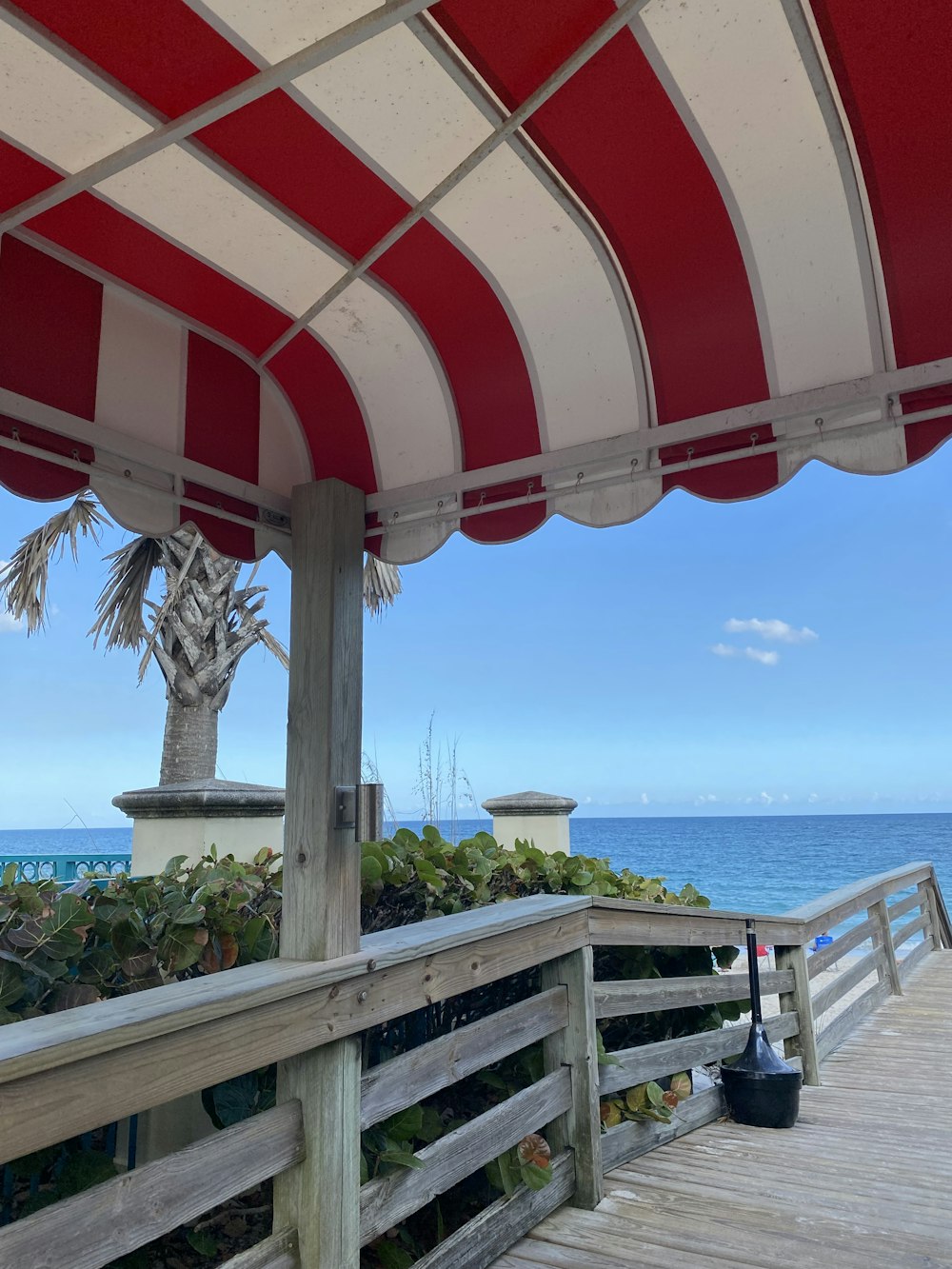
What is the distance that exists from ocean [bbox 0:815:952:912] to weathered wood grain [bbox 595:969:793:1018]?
2174 centimetres

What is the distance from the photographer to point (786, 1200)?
2.45 metres

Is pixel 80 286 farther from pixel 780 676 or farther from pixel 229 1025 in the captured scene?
pixel 780 676

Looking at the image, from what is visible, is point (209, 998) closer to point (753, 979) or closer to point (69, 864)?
point (753, 979)

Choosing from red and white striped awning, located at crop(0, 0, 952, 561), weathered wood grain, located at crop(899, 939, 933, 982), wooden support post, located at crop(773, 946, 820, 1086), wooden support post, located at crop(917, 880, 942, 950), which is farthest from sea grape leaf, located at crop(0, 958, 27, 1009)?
wooden support post, located at crop(917, 880, 942, 950)

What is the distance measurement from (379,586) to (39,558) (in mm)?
3233

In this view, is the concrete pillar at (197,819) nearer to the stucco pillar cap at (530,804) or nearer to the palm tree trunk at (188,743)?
the stucco pillar cap at (530,804)

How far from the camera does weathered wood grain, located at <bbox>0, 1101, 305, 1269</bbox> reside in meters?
1.16

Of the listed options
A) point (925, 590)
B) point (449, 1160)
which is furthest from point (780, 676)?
point (449, 1160)

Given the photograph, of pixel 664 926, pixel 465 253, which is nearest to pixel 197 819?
pixel 664 926

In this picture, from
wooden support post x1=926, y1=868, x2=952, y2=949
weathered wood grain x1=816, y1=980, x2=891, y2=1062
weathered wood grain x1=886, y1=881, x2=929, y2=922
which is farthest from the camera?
wooden support post x1=926, y1=868, x2=952, y2=949

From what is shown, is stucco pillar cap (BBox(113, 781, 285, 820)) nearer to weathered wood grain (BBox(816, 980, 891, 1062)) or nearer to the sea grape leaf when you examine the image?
the sea grape leaf

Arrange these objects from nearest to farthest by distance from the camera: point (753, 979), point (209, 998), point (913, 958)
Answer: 1. point (209, 998)
2. point (753, 979)
3. point (913, 958)

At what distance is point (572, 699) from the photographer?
56.5 m

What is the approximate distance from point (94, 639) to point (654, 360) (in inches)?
279
